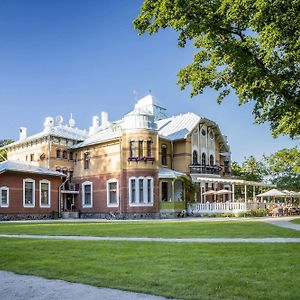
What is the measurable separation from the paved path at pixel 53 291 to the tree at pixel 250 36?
28.4 feet

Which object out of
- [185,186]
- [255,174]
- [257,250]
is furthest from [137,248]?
[255,174]

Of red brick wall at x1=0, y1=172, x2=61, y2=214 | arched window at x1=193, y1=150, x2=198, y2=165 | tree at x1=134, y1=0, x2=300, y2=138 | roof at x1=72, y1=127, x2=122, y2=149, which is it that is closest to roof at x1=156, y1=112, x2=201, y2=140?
arched window at x1=193, y1=150, x2=198, y2=165

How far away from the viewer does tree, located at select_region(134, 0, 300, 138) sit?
11953mm

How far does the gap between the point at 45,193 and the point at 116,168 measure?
634cm

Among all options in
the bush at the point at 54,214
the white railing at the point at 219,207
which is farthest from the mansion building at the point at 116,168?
the white railing at the point at 219,207

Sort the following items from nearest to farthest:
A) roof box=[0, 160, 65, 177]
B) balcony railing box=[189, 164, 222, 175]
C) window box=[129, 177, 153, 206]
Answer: roof box=[0, 160, 65, 177] < window box=[129, 177, 153, 206] < balcony railing box=[189, 164, 222, 175]

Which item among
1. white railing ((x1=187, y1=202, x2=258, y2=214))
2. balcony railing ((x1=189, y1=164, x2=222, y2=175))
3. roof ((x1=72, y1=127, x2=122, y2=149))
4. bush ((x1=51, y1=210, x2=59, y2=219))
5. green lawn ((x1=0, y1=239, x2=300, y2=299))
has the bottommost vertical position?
bush ((x1=51, y1=210, x2=59, y2=219))

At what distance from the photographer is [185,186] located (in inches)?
1391

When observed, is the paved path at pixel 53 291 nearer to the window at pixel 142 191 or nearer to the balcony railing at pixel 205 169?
the window at pixel 142 191

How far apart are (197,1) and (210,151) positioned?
2707cm

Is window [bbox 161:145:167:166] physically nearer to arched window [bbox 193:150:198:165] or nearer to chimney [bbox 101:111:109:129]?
arched window [bbox 193:150:198:165]

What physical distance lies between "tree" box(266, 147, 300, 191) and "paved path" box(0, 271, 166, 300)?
40817 mm

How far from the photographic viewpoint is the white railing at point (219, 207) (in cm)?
3250

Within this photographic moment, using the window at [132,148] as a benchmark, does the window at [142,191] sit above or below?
below
